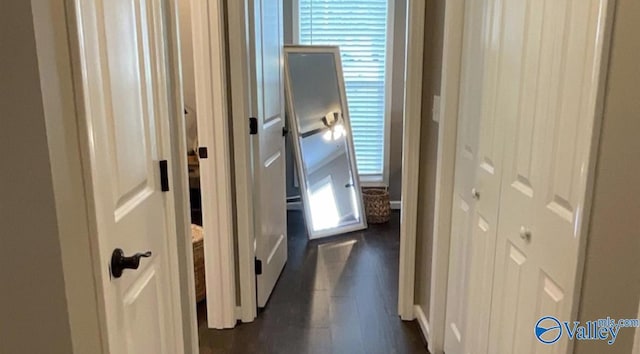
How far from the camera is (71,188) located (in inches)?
39.2

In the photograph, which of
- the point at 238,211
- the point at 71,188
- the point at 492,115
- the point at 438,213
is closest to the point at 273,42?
the point at 238,211

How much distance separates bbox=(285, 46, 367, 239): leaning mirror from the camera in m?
4.09

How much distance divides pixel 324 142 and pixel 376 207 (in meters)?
0.74

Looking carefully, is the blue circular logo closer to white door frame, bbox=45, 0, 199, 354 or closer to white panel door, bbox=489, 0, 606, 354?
white panel door, bbox=489, 0, 606, 354

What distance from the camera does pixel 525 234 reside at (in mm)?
1532

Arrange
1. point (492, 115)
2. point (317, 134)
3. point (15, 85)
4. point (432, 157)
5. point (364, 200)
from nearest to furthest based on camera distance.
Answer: point (15, 85) → point (492, 115) → point (432, 157) → point (317, 134) → point (364, 200)

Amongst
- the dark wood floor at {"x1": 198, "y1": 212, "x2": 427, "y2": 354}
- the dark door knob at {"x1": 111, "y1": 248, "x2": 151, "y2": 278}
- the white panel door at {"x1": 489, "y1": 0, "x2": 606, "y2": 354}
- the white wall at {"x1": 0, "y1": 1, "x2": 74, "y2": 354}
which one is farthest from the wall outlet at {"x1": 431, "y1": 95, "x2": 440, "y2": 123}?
the white wall at {"x1": 0, "y1": 1, "x2": 74, "y2": 354}

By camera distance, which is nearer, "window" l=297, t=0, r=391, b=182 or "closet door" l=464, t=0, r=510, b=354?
"closet door" l=464, t=0, r=510, b=354

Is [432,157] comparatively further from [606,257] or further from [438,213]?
[606,257]

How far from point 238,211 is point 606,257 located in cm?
190

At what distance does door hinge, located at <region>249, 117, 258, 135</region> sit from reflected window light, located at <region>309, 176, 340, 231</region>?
1.45 meters

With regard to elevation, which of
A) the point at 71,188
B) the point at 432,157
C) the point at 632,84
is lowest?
the point at 432,157

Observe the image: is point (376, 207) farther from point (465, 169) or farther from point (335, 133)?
point (465, 169)

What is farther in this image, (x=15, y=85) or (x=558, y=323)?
(x=558, y=323)
